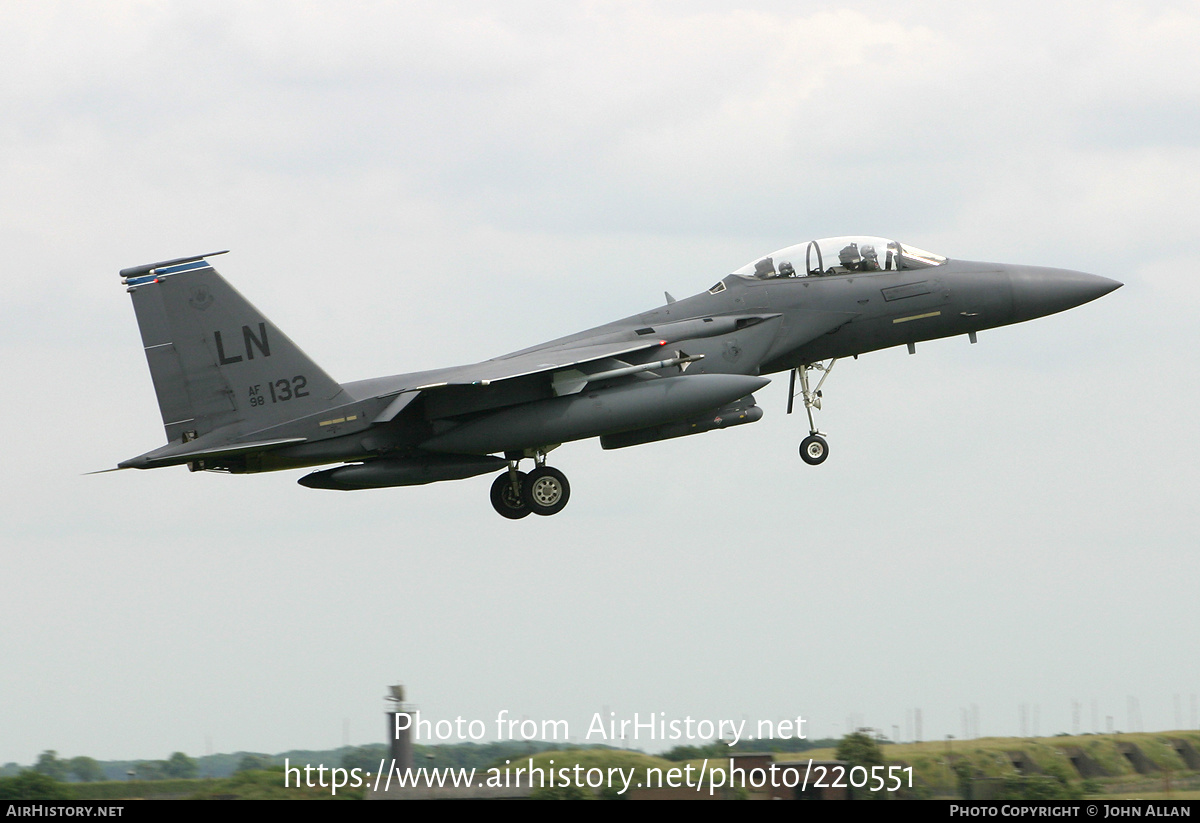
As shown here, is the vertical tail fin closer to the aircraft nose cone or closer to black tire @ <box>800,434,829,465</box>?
black tire @ <box>800,434,829,465</box>

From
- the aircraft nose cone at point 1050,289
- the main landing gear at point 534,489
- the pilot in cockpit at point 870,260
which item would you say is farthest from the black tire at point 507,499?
the aircraft nose cone at point 1050,289

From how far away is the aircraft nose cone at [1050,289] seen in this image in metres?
23.2

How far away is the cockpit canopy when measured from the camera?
2284cm

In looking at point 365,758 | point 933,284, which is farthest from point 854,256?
point 365,758

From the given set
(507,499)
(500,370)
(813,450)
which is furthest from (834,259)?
(507,499)

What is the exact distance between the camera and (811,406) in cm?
2308

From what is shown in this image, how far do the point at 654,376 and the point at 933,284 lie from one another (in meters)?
4.89

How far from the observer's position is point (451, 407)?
2112cm

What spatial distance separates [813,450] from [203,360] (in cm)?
909

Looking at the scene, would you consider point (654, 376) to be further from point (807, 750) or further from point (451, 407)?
point (807, 750)

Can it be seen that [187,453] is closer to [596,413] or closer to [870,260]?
[596,413]

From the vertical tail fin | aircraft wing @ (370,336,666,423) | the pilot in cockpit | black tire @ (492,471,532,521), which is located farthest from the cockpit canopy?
the vertical tail fin

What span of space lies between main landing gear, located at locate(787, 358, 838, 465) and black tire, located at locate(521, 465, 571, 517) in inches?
147

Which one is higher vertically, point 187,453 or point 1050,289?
point 1050,289
